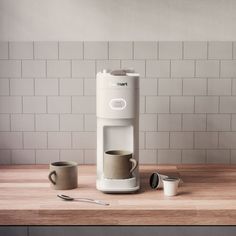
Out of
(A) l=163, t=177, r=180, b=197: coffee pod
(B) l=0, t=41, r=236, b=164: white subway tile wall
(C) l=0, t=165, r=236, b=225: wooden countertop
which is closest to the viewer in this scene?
(C) l=0, t=165, r=236, b=225: wooden countertop

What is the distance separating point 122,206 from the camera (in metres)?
1.79

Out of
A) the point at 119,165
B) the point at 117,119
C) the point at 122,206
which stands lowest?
the point at 122,206

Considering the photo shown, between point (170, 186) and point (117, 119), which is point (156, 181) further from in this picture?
point (117, 119)

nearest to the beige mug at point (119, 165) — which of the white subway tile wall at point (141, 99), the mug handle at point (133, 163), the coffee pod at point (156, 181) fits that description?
the mug handle at point (133, 163)

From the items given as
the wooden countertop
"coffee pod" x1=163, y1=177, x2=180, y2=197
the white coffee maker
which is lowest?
the wooden countertop

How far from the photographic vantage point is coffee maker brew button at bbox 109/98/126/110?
1.98 metres

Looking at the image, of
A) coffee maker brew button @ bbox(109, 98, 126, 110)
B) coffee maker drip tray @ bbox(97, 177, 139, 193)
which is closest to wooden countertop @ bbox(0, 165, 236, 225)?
coffee maker drip tray @ bbox(97, 177, 139, 193)

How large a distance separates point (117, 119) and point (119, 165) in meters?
0.19

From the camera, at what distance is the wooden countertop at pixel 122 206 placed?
176 centimetres

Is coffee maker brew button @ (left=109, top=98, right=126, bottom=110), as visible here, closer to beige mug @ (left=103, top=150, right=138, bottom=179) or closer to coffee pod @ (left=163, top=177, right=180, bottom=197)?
beige mug @ (left=103, top=150, right=138, bottom=179)

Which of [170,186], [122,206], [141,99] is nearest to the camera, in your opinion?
[122,206]

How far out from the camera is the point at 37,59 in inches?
95.8

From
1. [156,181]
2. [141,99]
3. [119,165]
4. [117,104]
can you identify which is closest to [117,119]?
[117,104]

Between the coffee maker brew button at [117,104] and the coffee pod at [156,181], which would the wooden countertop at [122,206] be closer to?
the coffee pod at [156,181]
